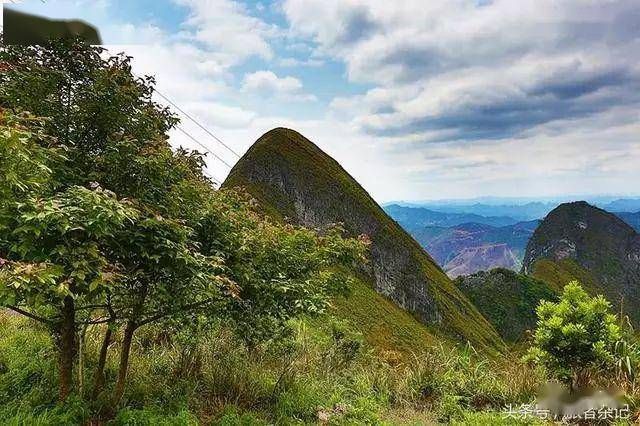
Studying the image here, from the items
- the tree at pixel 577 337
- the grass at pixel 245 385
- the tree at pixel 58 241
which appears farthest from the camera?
the tree at pixel 577 337

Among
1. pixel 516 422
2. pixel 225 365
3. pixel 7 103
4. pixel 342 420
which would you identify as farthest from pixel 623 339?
pixel 7 103

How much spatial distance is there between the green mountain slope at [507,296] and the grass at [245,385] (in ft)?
278

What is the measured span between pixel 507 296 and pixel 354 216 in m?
52.6

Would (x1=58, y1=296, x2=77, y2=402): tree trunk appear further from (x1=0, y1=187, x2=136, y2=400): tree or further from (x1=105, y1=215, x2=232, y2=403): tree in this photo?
(x1=0, y1=187, x2=136, y2=400): tree

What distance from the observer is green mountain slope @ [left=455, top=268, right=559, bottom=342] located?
92.2 m

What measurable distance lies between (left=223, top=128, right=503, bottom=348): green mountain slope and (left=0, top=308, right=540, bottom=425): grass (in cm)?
4404

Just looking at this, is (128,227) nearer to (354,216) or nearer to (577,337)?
(577,337)

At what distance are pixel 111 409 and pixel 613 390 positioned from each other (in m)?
7.37

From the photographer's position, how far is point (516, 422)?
7016 millimetres

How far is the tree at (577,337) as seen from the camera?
7145 mm

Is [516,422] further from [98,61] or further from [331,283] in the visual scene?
[98,61]

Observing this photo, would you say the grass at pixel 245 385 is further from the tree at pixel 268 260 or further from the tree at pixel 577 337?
the tree at pixel 577 337

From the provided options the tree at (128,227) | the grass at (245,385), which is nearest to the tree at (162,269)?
the tree at (128,227)

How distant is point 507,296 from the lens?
98562 millimetres
